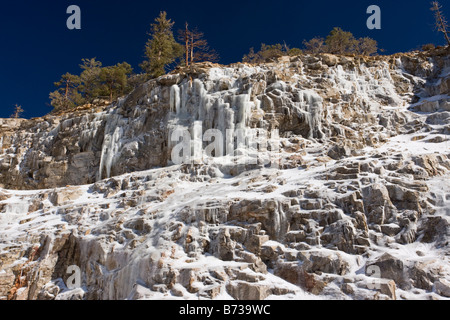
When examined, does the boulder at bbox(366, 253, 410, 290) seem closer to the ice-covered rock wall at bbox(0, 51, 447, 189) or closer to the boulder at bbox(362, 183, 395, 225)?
the boulder at bbox(362, 183, 395, 225)

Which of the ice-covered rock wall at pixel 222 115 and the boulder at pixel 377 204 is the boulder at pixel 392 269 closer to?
the boulder at pixel 377 204

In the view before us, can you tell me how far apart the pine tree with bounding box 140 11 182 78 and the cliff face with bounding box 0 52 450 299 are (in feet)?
21.9

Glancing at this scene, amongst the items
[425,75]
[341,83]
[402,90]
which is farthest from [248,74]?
[425,75]

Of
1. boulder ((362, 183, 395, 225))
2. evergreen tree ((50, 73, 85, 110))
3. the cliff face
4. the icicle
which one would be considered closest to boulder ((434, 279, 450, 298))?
the cliff face

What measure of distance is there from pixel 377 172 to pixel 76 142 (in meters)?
19.4

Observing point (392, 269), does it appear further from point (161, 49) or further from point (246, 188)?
point (161, 49)

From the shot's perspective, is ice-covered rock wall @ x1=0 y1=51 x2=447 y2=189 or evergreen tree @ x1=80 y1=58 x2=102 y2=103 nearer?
ice-covered rock wall @ x1=0 y1=51 x2=447 y2=189

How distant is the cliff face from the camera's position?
355 inches

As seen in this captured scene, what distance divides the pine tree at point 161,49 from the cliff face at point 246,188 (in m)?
6.68

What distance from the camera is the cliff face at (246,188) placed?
9016 millimetres

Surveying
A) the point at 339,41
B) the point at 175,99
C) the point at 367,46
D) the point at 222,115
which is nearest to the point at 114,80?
the point at 175,99

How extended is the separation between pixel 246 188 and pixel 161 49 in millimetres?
21601

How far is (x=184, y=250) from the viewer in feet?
33.7

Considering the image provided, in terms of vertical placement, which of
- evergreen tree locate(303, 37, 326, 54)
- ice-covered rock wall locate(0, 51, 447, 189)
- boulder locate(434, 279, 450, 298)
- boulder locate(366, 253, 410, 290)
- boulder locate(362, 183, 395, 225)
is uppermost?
evergreen tree locate(303, 37, 326, 54)
